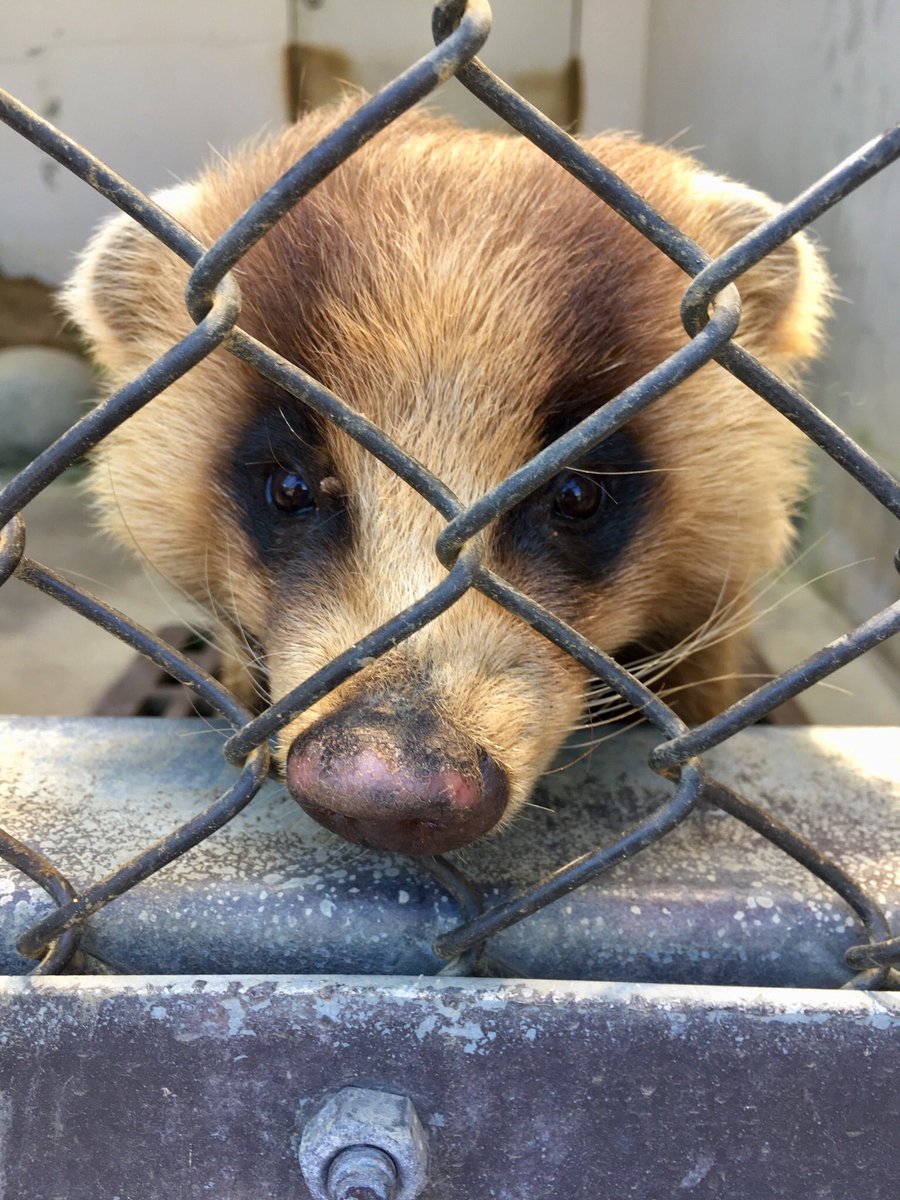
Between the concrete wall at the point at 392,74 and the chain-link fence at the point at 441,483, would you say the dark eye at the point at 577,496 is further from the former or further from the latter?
the concrete wall at the point at 392,74

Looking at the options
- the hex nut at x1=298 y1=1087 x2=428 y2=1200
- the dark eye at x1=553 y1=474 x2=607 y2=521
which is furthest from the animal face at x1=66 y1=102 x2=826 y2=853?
the hex nut at x1=298 y1=1087 x2=428 y2=1200

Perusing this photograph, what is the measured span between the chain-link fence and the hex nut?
0.54ft

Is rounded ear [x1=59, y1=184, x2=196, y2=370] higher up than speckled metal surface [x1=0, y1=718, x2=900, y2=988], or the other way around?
rounded ear [x1=59, y1=184, x2=196, y2=370]

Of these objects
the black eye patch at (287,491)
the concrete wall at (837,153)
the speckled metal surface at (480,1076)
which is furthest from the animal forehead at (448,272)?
the concrete wall at (837,153)

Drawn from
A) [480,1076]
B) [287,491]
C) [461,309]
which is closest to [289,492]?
[287,491]

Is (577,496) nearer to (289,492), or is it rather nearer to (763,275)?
(289,492)

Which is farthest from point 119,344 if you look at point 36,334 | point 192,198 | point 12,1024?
point 36,334

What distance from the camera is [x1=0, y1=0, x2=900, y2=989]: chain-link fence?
854 millimetres

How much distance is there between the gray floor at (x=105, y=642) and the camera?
10.2ft

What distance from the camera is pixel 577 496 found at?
5.71 ft

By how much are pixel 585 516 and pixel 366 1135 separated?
1026mm

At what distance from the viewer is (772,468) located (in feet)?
6.91

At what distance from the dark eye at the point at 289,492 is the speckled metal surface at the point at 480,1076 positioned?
0.85 m

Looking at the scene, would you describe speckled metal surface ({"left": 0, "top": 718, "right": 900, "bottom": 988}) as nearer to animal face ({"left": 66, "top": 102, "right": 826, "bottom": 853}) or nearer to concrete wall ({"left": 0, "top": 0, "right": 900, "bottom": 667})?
animal face ({"left": 66, "top": 102, "right": 826, "bottom": 853})
